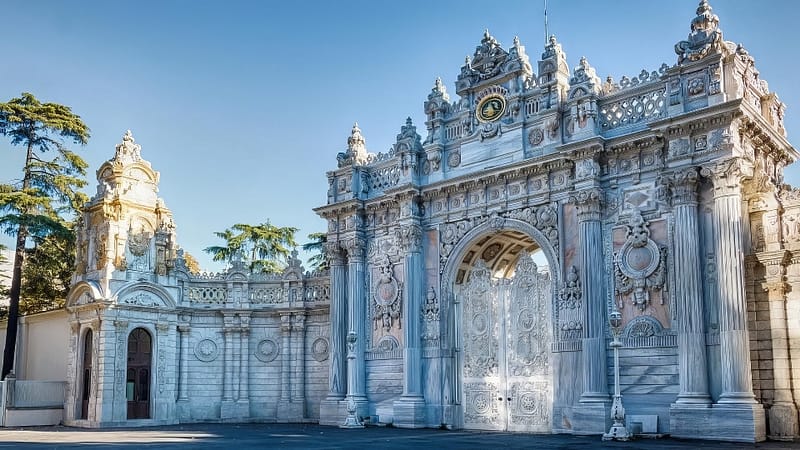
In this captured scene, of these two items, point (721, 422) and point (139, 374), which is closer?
point (721, 422)

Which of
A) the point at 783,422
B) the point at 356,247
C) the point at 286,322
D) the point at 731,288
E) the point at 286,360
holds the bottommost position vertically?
the point at 783,422

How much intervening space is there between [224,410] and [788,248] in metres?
19.1

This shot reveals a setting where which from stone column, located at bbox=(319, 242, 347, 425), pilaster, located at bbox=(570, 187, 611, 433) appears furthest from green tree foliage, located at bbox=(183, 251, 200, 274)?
pilaster, located at bbox=(570, 187, 611, 433)

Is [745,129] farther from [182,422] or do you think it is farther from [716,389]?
[182,422]

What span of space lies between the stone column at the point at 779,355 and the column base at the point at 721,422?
1.17 feet

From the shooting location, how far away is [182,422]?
95.0ft

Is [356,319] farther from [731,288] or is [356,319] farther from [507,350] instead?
[731,288]

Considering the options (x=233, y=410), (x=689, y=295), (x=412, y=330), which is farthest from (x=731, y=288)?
(x=233, y=410)

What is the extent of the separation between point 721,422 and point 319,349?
15.1 metres

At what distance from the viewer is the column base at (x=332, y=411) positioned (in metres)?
26.8

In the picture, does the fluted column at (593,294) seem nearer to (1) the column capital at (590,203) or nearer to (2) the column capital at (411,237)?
(1) the column capital at (590,203)

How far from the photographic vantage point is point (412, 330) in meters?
25.4

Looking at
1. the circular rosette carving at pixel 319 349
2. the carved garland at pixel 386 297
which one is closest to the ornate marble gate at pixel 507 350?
the carved garland at pixel 386 297

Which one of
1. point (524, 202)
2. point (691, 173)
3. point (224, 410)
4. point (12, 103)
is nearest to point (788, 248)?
point (691, 173)
